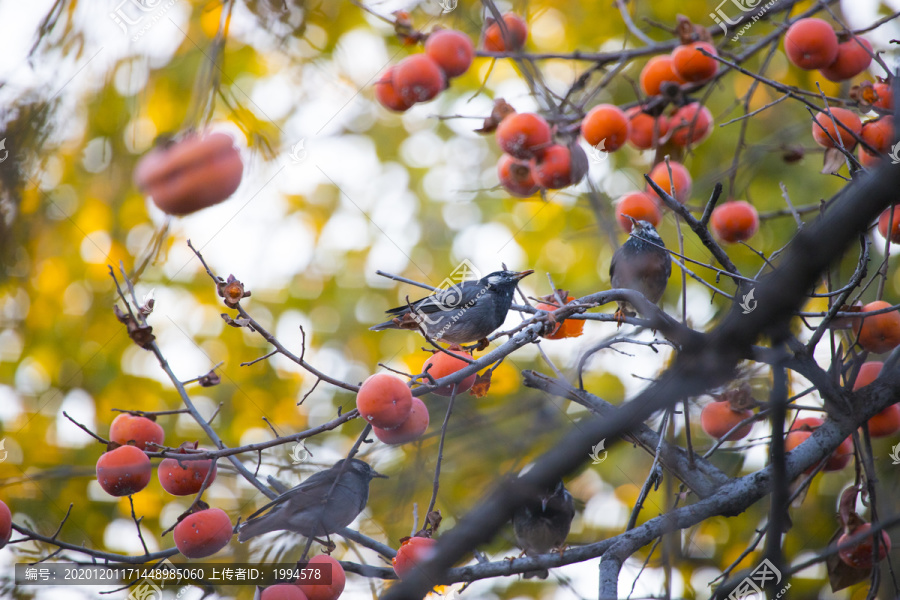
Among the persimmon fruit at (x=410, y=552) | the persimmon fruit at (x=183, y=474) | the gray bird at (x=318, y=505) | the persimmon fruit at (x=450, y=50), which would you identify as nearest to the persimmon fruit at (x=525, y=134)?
the persimmon fruit at (x=450, y=50)

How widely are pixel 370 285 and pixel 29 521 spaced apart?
13.6 feet

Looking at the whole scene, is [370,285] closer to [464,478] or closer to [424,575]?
[464,478]

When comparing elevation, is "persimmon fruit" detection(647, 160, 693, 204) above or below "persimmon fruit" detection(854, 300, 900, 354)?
above

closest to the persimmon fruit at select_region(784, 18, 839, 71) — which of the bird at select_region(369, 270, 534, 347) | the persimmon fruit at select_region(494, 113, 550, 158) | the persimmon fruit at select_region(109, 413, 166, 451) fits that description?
the persimmon fruit at select_region(494, 113, 550, 158)

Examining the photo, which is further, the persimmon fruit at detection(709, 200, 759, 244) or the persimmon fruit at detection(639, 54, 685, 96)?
the persimmon fruit at detection(639, 54, 685, 96)

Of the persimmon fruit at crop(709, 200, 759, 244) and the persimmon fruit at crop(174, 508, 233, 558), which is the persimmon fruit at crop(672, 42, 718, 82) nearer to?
the persimmon fruit at crop(709, 200, 759, 244)

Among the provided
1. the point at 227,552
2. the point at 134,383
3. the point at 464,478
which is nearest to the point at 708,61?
the point at 464,478

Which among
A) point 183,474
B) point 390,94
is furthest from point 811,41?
point 183,474

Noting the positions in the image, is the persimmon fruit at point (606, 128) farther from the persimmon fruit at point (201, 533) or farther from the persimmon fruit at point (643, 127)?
the persimmon fruit at point (201, 533)

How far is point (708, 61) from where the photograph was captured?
3.61m

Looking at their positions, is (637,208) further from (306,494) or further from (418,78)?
(306,494)

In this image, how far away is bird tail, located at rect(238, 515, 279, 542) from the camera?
324cm

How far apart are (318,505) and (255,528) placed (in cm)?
72

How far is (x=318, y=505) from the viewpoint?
2.91 meters
